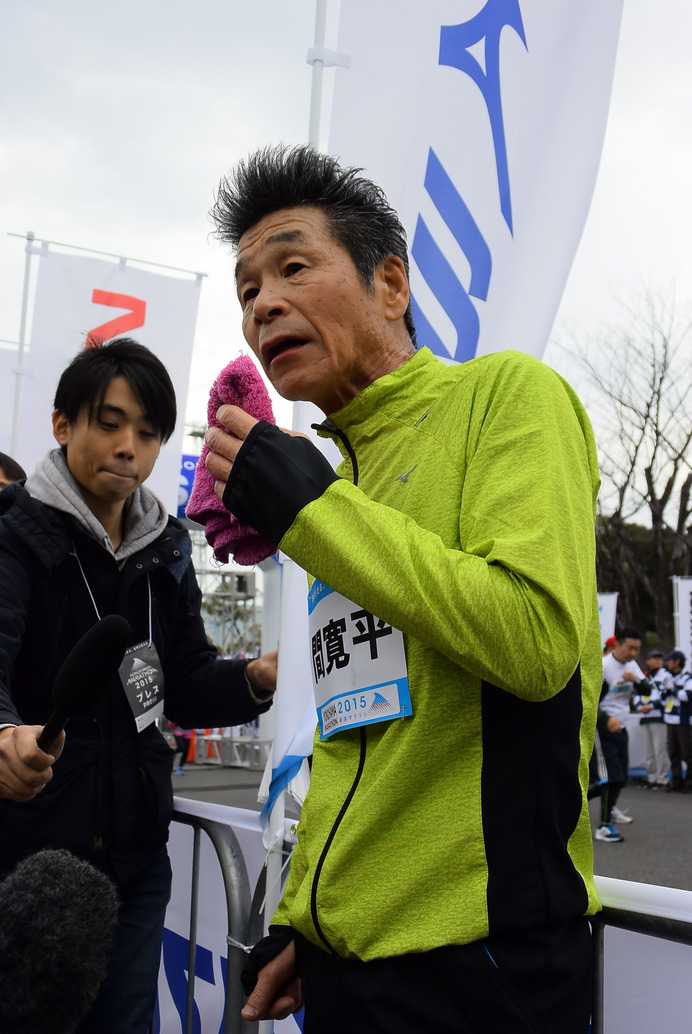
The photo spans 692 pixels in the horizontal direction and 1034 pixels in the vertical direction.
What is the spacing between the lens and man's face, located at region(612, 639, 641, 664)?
10.5 m

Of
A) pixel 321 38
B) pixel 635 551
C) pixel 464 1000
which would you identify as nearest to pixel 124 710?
pixel 464 1000

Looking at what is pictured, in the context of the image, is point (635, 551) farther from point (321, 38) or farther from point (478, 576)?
point (478, 576)

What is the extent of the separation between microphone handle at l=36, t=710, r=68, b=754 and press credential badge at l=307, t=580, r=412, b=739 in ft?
1.25

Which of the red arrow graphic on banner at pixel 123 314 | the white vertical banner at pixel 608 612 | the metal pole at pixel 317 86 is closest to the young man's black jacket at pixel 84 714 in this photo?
the metal pole at pixel 317 86

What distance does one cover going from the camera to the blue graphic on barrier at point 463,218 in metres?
2.37

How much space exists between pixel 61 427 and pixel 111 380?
22cm

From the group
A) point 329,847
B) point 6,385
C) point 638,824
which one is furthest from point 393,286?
point 638,824

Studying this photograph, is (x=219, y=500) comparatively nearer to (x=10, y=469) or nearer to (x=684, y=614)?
(x=10, y=469)

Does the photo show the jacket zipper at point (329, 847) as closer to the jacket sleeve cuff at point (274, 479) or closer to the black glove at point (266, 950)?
the black glove at point (266, 950)

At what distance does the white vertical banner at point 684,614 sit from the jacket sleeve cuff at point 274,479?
45.0 ft

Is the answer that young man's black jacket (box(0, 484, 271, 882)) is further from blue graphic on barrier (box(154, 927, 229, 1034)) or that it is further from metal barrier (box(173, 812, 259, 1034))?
blue graphic on barrier (box(154, 927, 229, 1034))

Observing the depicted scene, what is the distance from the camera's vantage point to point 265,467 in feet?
3.53

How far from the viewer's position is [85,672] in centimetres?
120

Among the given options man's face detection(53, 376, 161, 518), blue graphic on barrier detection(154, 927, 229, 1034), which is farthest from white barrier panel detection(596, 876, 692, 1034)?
man's face detection(53, 376, 161, 518)
